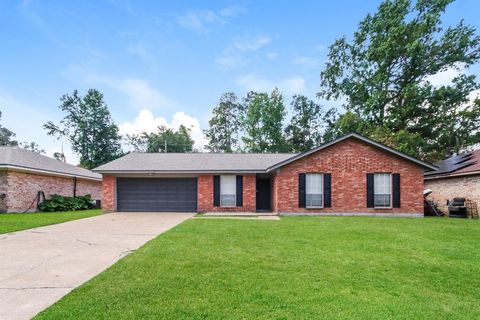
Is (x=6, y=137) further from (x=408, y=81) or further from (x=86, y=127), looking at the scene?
(x=408, y=81)

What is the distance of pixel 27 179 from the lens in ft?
57.7

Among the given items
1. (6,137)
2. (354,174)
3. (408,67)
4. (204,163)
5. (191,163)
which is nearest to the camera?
(354,174)

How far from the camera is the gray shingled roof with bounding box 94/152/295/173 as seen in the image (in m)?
16.4

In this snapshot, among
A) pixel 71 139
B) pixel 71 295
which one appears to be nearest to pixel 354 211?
pixel 71 295

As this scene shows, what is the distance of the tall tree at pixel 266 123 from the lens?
35.5 metres

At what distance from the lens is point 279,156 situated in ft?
65.1

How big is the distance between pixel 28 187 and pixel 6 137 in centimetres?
3677

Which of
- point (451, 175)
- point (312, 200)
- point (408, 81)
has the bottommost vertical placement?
point (312, 200)

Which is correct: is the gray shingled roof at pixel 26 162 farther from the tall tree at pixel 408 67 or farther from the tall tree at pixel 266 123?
the tall tree at pixel 408 67

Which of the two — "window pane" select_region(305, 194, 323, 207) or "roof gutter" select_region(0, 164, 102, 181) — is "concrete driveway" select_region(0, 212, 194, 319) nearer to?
"window pane" select_region(305, 194, 323, 207)

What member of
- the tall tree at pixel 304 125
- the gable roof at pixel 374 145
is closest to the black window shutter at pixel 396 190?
the gable roof at pixel 374 145

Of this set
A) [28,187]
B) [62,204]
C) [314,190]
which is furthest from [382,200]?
[28,187]

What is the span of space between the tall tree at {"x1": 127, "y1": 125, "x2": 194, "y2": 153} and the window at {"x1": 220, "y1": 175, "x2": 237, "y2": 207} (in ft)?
96.0

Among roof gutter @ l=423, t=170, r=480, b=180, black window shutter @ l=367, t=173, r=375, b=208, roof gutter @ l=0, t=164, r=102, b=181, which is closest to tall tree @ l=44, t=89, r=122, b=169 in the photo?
roof gutter @ l=0, t=164, r=102, b=181
